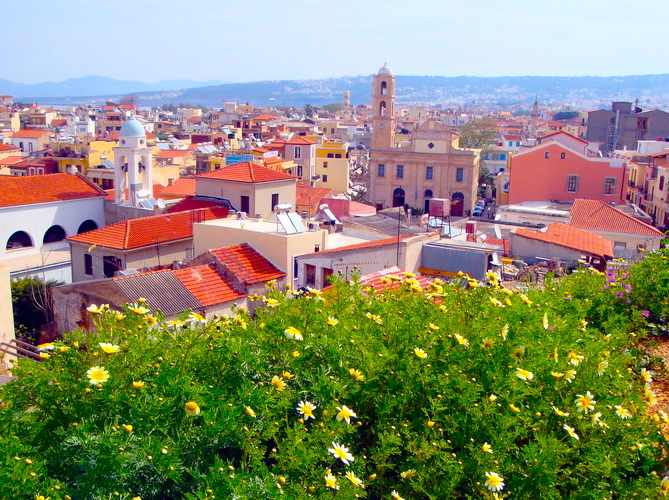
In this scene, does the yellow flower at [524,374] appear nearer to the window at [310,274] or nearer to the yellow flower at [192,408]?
the yellow flower at [192,408]

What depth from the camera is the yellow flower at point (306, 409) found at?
11.7 feet

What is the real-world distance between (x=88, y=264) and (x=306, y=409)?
18.4 meters

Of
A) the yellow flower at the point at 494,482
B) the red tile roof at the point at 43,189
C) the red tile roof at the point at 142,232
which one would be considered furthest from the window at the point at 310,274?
the red tile roof at the point at 43,189

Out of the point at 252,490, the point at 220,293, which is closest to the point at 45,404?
the point at 252,490

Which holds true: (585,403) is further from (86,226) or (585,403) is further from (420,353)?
(86,226)

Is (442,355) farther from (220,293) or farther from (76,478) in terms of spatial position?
(220,293)

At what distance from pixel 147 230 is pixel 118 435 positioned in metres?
18.1

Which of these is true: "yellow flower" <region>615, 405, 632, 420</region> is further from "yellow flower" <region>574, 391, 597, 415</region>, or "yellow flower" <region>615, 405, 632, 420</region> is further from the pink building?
the pink building

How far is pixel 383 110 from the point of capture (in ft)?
180

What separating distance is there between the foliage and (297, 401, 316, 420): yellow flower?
16.4 meters

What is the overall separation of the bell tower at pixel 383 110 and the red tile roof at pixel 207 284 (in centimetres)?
3908

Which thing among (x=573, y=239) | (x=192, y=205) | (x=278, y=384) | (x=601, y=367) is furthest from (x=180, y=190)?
(x=601, y=367)

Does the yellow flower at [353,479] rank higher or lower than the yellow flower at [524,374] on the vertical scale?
lower

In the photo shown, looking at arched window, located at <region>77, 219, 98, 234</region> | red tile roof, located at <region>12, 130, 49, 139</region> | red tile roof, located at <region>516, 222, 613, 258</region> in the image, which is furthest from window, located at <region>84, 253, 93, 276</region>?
red tile roof, located at <region>12, 130, 49, 139</region>
